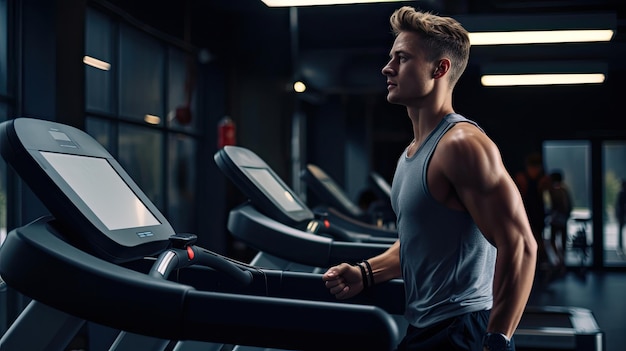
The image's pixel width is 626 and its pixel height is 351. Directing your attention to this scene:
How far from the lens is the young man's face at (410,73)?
4.99 ft

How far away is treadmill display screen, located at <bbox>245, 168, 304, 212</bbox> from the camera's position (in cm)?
240

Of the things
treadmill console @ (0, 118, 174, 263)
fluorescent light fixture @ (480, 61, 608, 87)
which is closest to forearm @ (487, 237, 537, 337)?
treadmill console @ (0, 118, 174, 263)

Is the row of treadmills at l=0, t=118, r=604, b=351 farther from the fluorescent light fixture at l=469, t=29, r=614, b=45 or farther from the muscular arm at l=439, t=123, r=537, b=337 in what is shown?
the fluorescent light fixture at l=469, t=29, r=614, b=45

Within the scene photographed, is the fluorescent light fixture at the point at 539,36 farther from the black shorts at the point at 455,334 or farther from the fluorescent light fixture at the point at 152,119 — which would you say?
the black shorts at the point at 455,334

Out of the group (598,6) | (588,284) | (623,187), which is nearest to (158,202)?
(598,6)

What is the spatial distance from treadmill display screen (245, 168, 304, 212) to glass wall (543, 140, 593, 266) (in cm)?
834

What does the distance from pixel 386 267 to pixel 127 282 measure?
670 mm

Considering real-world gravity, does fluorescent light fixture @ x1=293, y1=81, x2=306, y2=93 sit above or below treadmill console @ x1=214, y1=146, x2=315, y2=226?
above

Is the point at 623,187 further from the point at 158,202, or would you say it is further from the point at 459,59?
the point at 459,59

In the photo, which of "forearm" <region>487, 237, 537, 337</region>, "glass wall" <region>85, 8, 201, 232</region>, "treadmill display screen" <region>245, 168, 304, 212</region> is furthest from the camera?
"glass wall" <region>85, 8, 201, 232</region>

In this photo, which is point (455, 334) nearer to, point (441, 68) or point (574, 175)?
point (441, 68)

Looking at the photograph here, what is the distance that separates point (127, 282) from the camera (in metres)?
1.20

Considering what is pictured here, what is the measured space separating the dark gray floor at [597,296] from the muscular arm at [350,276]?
151 inches

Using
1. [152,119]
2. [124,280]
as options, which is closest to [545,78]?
[152,119]
